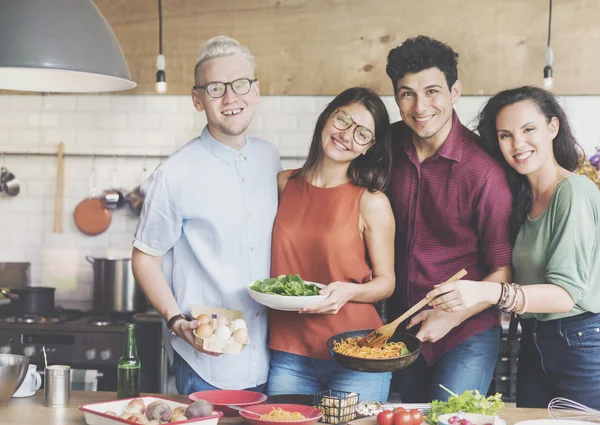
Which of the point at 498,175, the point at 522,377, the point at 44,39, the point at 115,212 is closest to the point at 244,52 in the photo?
the point at 44,39

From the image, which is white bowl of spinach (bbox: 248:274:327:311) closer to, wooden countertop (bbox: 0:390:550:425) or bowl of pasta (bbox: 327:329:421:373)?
bowl of pasta (bbox: 327:329:421:373)

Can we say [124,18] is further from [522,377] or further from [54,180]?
[522,377]

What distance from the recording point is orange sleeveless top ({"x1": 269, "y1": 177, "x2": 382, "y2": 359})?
3.07 m

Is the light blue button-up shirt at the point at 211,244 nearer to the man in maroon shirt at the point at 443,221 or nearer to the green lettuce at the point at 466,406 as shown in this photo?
the man in maroon shirt at the point at 443,221

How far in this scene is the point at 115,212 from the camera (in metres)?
6.04

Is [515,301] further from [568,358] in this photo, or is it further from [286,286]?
[286,286]

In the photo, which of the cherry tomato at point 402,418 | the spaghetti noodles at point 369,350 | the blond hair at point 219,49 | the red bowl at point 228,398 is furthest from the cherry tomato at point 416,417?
the blond hair at point 219,49

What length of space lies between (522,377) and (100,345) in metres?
3.08

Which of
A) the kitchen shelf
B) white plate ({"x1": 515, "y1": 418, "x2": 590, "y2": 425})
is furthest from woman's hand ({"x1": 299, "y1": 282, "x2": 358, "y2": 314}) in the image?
the kitchen shelf

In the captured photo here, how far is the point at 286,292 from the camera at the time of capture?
2.86 m

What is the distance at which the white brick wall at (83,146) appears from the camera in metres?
5.99

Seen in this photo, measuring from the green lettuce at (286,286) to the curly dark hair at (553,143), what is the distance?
92 centimetres

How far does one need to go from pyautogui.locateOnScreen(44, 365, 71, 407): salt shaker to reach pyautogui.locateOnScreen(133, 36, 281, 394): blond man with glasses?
48 cm

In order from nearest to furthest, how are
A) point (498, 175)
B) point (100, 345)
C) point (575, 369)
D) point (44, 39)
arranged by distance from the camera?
point (44, 39) < point (575, 369) < point (498, 175) < point (100, 345)
